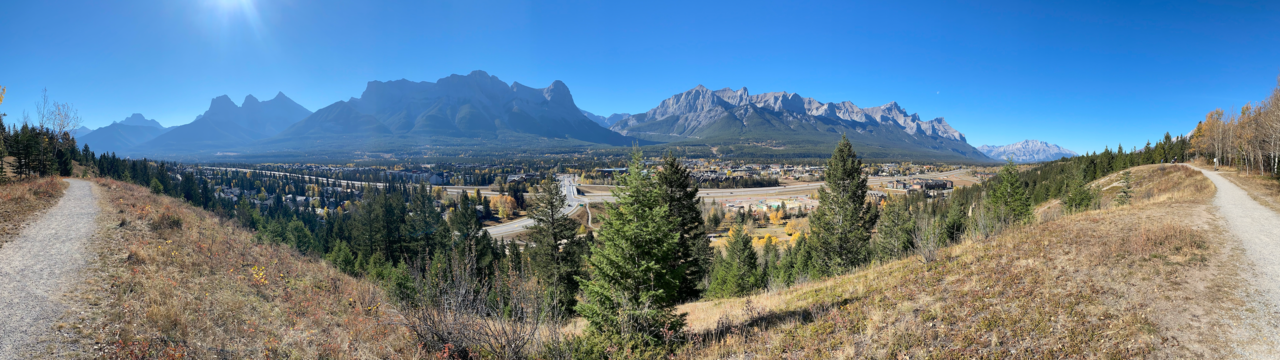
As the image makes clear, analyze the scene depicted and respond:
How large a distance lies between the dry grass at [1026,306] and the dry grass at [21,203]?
22.2 meters

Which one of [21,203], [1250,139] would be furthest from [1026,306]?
[1250,139]

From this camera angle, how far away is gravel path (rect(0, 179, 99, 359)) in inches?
280

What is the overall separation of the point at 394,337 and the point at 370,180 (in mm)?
209890

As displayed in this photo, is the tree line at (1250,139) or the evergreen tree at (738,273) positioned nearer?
the evergreen tree at (738,273)

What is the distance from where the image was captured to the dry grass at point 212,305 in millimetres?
7348

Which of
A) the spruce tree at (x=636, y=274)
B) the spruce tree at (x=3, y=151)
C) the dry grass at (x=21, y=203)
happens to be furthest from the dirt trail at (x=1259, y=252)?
the spruce tree at (x=3, y=151)

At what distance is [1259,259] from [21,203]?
4044 centimetres

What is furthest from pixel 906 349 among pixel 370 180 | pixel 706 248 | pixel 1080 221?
pixel 370 180

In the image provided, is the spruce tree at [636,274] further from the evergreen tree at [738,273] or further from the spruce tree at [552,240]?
the evergreen tree at [738,273]

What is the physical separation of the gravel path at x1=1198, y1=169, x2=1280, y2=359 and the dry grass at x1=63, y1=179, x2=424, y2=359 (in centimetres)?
1287

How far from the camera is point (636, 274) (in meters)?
8.75

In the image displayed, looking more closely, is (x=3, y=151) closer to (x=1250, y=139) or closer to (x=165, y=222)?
(x=165, y=222)

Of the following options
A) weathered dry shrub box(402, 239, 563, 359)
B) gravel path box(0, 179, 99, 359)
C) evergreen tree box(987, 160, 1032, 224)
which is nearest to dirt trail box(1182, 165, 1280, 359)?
weathered dry shrub box(402, 239, 563, 359)

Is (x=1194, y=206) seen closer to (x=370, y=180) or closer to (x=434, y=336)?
(x=434, y=336)
